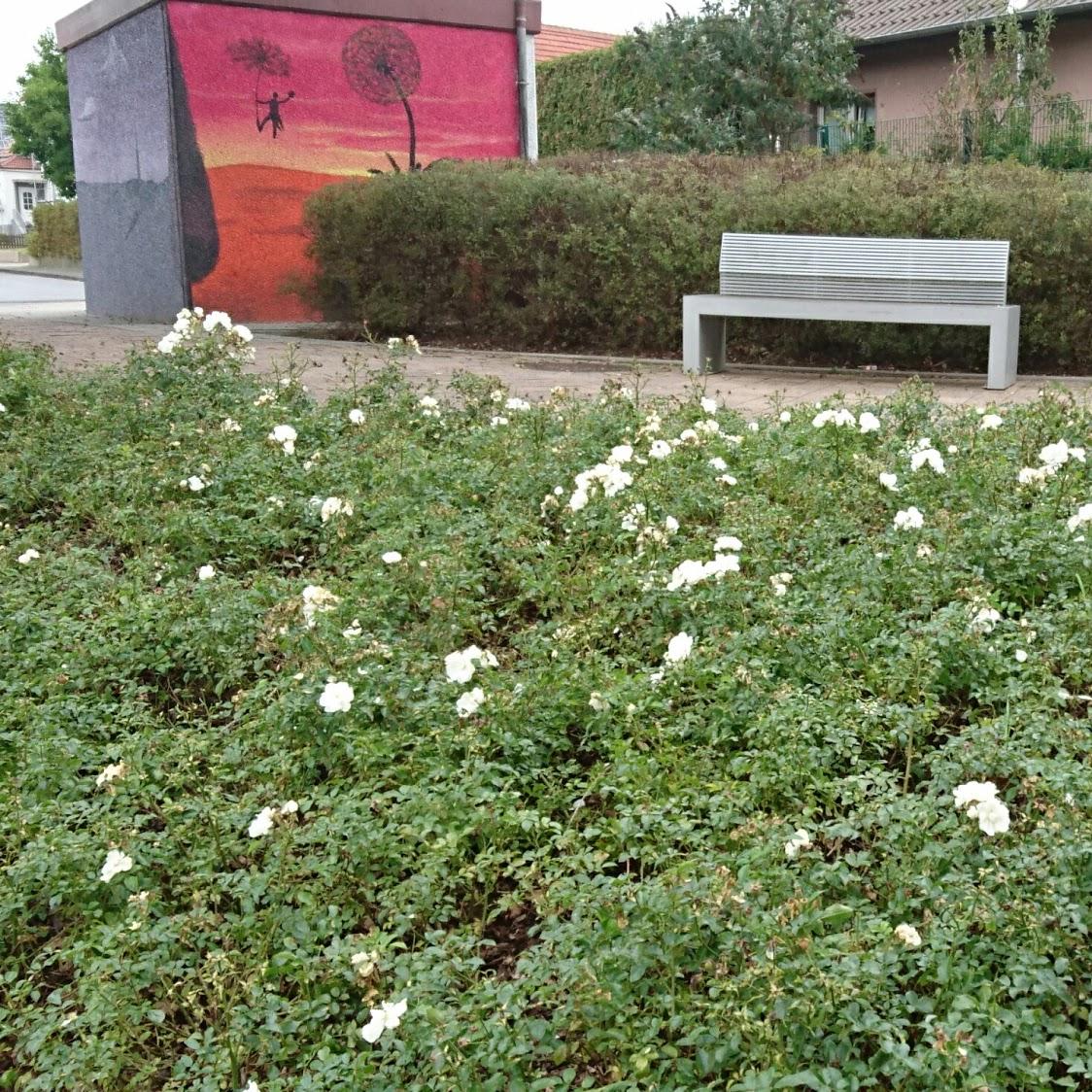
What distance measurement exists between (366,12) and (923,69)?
1246cm

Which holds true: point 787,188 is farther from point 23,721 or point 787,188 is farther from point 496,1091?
point 496,1091

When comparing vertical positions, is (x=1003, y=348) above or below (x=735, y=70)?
below

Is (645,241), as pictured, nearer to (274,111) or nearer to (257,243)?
(257,243)

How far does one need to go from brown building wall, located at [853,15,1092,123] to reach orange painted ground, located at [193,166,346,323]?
11.6m

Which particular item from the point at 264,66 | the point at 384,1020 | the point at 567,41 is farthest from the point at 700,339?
the point at 567,41

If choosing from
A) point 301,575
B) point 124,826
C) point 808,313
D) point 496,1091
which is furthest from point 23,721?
point 808,313

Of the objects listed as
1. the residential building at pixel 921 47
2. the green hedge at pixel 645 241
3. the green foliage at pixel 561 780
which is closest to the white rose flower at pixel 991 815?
the green foliage at pixel 561 780

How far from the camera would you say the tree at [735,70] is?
1677 centimetres

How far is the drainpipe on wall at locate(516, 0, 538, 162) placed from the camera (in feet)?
53.2

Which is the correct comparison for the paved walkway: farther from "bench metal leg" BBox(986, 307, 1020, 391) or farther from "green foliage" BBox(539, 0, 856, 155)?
"green foliage" BBox(539, 0, 856, 155)

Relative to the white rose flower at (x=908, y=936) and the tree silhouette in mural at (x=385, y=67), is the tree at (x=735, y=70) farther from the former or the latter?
the white rose flower at (x=908, y=936)

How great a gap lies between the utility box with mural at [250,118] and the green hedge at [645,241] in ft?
6.71

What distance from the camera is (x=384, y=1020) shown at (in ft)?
7.19

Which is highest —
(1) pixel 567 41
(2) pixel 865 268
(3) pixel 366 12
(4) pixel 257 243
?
(1) pixel 567 41
